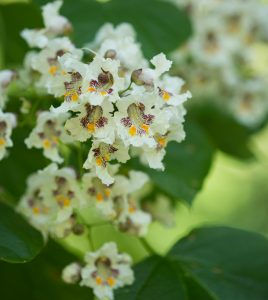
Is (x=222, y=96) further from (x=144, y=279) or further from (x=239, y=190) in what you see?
(x=239, y=190)

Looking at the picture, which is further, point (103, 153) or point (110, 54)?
point (110, 54)

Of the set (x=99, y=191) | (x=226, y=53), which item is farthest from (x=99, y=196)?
(x=226, y=53)

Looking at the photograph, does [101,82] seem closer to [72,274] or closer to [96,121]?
[96,121]

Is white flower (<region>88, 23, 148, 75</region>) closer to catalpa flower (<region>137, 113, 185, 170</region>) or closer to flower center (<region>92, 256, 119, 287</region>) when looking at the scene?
catalpa flower (<region>137, 113, 185, 170</region>)

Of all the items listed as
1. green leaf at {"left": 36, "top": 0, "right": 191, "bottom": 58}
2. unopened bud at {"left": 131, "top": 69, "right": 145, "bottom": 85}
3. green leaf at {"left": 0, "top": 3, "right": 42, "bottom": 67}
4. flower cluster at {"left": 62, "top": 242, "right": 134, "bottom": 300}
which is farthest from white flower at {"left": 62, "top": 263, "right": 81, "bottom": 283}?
green leaf at {"left": 0, "top": 3, "right": 42, "bottom": 67}

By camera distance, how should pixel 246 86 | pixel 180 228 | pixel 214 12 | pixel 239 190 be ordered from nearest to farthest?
pixel 214 12 → pixel 246 86 → pixel 180 228 → pixel 239 190

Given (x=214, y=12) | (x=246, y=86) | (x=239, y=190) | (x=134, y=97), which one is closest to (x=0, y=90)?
(x=134, y=97)

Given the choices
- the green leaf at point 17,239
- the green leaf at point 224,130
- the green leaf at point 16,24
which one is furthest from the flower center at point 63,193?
the green leaf at point 224,130
